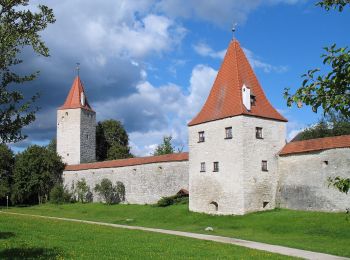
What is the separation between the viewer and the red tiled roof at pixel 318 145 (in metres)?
22.6

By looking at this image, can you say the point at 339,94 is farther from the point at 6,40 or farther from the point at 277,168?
the point at 277,168

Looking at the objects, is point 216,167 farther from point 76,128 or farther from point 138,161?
point 76,128

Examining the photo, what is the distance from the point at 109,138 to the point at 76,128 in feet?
33.0

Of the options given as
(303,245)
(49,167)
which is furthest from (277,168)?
(49,167)

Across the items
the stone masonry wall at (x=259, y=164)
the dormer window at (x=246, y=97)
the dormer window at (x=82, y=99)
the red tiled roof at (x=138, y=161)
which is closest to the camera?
the stone masonry wall at (x=259, y=164)

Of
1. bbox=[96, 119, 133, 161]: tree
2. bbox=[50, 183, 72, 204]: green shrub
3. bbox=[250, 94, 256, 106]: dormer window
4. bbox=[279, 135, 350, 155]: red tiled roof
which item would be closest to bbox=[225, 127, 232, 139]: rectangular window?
bbox=[250, 94, 256, 106]: dormer window

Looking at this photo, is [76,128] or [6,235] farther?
[76,128]

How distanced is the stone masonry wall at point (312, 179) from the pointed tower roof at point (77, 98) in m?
34.5

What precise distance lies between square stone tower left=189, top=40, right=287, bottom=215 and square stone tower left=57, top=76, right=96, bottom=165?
2818 centimetres

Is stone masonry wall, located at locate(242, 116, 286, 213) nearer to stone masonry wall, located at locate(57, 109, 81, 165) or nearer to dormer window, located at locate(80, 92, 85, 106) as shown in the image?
stone masonry wall, located at locate(57, 109, 81, 165)

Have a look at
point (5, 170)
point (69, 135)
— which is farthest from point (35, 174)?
point (69, 135)

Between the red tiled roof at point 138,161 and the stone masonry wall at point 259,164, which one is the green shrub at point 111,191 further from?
the stone masonry wall at point 259,164

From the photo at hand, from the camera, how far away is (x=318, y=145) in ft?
78.0

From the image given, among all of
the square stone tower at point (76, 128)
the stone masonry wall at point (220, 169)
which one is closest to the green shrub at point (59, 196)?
the square stone tower at point (76, 128)
